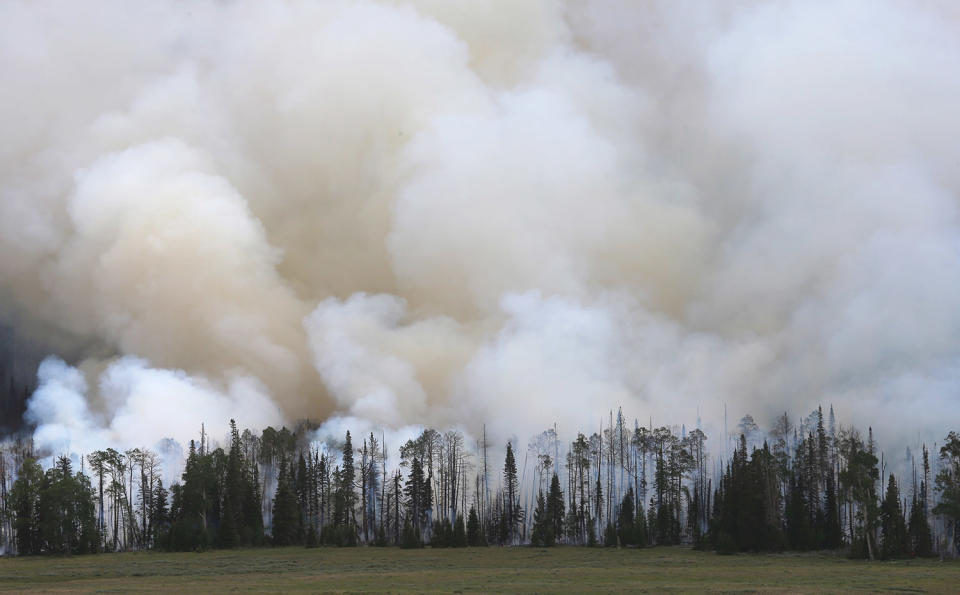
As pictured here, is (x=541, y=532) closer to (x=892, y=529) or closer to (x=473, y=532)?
(x=473, y=532)

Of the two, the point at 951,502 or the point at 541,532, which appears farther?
the point at 541,532

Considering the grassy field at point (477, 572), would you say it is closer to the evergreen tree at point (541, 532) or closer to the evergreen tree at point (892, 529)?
the evergreen tree at point (892, 529)

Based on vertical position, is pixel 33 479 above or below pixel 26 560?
above

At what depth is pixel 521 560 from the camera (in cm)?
14812

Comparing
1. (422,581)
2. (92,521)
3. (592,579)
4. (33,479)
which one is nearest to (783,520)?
(592,579)

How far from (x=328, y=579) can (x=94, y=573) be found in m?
39.2

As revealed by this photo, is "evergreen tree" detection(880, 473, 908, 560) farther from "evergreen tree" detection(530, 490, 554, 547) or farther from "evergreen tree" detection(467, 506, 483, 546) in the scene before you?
"evergreen tree" detection(467, 506, 483, 546)

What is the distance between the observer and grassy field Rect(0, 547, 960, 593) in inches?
3932

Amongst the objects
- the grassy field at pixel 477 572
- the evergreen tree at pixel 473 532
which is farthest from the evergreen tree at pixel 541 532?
the grassy field at pixel 477 572

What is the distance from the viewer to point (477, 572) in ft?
393

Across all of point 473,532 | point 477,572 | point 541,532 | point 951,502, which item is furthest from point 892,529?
point 473,532

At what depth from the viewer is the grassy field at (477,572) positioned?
99875mm

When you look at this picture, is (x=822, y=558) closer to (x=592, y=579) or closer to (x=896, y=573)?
(x=896, y=573)

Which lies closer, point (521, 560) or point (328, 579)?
point (328, 579)
